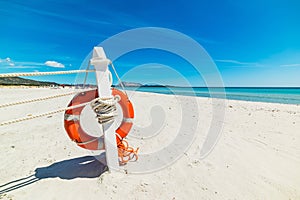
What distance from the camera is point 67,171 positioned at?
2.30 meters

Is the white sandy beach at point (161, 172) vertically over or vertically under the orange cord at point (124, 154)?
under

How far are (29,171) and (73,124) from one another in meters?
0.87

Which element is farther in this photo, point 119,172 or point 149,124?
point 149,124

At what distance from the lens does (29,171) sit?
2.30 meters

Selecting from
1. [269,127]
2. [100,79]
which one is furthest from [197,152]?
[269,127]

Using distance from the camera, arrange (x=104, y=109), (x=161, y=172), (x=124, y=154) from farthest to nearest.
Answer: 1. (x=124, y=154)
2. (x=161, y=172)
3. (x=104, y=109)

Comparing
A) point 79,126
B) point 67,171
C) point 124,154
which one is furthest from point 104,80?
point 67,171

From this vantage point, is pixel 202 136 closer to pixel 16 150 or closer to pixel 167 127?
pixel 167 127

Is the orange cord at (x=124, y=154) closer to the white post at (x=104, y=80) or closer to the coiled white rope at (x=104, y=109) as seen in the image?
the white post at (x=104, y=80)

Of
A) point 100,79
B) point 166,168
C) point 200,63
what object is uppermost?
point 200,63

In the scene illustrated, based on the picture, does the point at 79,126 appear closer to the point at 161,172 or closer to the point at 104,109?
the point at 104,109

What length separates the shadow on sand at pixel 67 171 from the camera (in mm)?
2033

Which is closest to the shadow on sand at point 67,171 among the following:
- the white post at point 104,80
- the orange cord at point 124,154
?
the orange cord at point 124,154

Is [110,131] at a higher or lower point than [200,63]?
lower
